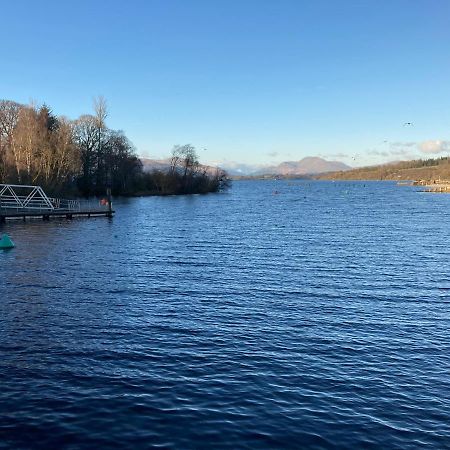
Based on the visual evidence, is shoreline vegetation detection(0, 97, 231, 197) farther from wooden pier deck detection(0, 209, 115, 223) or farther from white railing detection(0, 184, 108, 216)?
wooden pier deck detection(0, 209, 115, 223)

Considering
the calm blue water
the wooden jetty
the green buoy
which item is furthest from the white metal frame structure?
the calm blue water

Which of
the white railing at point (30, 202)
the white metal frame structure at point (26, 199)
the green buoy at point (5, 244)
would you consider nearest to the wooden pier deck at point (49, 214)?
the white railing at point (30, 202)

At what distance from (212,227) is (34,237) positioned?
2323cm

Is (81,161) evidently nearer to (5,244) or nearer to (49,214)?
(49,214)

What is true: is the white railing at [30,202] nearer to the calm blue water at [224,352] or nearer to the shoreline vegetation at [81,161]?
the shoreline vegetation at [81,161]

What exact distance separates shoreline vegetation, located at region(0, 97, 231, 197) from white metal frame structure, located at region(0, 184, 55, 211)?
2.77 m

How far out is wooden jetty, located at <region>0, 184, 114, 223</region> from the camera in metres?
66.9

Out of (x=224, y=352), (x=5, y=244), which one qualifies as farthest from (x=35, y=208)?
(x=224, y=352)

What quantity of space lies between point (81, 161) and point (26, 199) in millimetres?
37844

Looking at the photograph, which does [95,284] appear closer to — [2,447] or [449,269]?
[2,447]

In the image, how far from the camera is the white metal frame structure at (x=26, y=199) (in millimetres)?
68425

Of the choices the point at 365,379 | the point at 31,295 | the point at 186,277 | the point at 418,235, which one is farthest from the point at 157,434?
the point at 418,235

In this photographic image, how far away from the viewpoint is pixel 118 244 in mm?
46719

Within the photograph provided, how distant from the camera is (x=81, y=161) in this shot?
10612 centimetres
